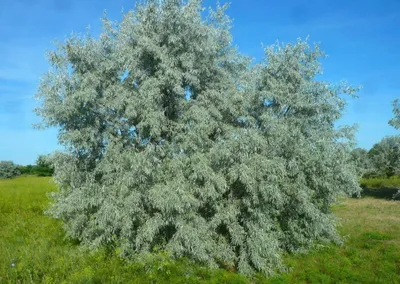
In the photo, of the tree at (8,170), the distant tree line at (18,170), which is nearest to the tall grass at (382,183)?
the distant tree line at (18,170)

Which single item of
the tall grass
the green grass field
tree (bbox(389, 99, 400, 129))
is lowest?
the green grass field

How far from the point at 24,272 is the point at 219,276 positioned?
711 cm

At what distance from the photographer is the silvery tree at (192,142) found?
547 inches

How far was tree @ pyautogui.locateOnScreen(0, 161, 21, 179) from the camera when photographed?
79375mm

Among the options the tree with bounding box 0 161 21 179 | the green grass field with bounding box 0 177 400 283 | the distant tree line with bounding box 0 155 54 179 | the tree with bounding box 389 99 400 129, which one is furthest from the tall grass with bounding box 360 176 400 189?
the tree with bounding box 0 161 21 179

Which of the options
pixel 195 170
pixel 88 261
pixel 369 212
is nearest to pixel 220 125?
pixel 195 170

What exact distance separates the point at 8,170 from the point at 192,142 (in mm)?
80810

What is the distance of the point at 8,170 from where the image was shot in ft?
266

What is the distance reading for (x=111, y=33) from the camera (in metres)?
17.1

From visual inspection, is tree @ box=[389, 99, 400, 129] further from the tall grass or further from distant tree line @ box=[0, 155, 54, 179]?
distant tree line @ box=[0, 155, 54, 179]

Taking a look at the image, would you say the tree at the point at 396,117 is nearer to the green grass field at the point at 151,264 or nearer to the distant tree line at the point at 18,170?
the green grass field at the point at 151,264

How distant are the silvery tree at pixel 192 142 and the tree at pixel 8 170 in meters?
73.1

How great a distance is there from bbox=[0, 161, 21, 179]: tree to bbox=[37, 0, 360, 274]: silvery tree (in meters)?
73.1

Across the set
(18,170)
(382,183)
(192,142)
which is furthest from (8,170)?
(192,142)
